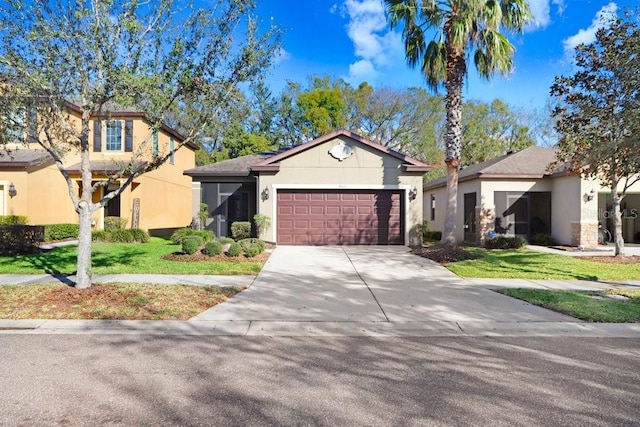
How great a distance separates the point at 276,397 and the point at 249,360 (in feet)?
3.25

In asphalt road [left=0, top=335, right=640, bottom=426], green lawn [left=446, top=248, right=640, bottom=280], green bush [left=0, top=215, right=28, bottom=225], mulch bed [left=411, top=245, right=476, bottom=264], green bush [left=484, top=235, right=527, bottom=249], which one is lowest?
asphalt road [left=0, top=335, right=640, bottom=426]

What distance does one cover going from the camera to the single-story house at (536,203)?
15.8 m

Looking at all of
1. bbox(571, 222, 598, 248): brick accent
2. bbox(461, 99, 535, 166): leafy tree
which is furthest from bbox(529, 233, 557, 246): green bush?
bbox(461, 99, 535, 166): leafy tree

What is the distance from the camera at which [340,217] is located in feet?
53.5

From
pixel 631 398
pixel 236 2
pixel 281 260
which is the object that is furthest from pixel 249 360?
pixel 281 260

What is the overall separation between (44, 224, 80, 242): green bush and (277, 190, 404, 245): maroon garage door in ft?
30.2

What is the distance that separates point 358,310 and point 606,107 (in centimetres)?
780

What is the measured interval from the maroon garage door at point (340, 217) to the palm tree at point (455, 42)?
296cm

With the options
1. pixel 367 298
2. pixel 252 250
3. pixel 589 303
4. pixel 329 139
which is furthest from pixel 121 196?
pixel 589 303

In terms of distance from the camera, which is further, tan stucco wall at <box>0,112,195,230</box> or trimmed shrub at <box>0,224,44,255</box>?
tan stucco wall at <box>0,112,195,230</box>

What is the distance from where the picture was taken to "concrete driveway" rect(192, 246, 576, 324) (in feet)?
20.3

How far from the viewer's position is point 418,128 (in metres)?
33.6

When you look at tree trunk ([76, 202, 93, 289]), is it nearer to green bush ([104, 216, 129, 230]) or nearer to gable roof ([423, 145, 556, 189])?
green bush ([104, 216, 129, 230])

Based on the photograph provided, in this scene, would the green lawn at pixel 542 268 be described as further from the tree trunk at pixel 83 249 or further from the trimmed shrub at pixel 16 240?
the trimmed shrub at pixel 16 240
